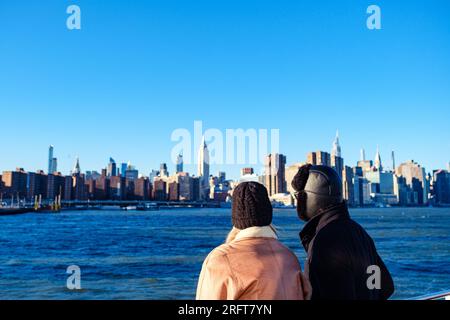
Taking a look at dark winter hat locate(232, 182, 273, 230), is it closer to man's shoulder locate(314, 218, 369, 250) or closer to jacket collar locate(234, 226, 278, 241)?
jacket collar locate(234, 226, 278, 241)

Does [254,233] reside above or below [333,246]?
above

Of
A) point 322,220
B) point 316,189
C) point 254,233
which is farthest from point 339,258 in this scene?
point 254,233

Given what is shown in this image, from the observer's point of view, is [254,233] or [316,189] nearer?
[254,233]

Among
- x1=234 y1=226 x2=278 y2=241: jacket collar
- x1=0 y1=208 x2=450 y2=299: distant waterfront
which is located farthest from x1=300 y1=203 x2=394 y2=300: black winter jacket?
x1=0 y1=208 x2=450 y2=299: distant waterfront

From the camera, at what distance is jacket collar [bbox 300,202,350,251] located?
233 cm

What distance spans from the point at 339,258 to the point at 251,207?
63 cm

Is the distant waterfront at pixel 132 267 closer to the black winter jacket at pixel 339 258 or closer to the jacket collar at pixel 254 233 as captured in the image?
the black winter jacket at pixel 339 258

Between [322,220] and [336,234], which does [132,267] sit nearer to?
[322,220]

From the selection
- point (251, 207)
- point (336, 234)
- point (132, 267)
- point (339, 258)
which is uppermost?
point (251, 207)

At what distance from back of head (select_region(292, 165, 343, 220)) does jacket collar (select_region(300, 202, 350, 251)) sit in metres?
0.03

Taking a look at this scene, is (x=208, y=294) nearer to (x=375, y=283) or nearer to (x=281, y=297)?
(x=281, y=297)

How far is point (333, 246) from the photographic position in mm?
2199

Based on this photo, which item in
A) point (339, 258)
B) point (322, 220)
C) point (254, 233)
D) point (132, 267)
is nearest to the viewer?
point (254, 233)
